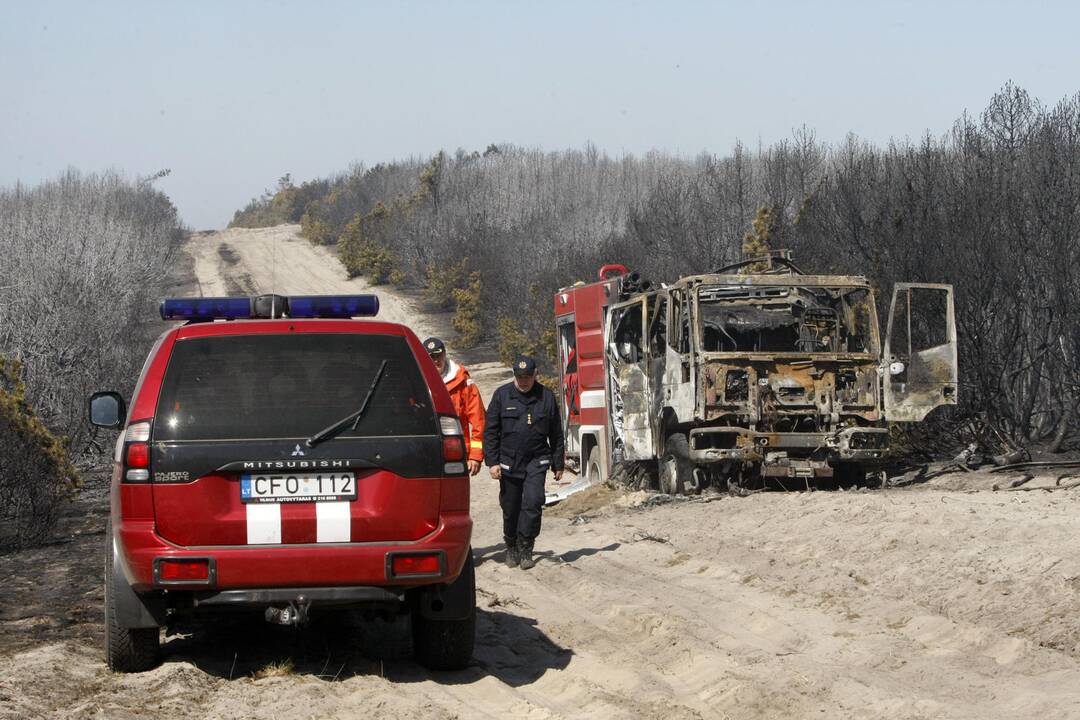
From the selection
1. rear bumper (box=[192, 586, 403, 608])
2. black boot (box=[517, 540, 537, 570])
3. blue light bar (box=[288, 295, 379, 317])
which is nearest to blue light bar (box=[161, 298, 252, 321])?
blue light bar (box=[288, 295, 379, 317])

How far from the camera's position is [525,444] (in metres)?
10.8

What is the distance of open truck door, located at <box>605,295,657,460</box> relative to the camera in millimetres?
15930

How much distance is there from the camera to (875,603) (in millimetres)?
8812

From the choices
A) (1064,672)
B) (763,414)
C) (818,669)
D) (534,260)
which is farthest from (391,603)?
(534,260)

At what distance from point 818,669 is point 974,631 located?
1.19 meters

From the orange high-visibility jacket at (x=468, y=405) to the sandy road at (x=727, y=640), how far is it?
45.1 inches

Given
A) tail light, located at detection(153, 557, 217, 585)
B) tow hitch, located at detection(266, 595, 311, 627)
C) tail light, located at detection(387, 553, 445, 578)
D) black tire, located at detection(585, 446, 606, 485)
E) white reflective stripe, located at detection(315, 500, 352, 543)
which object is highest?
white reflective stripe, located at detection(315, 500, 352, 543)

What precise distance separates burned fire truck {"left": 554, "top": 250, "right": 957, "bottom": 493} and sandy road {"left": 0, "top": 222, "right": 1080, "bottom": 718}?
1582 mm

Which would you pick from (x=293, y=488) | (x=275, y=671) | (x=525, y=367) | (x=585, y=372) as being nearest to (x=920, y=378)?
(x=585, y=372)

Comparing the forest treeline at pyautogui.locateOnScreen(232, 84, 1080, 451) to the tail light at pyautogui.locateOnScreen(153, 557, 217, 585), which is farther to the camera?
the forest treeline at pyautogui.locateOnScreen(232, 84, 1080, 451)

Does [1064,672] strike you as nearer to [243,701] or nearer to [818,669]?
[818,669]

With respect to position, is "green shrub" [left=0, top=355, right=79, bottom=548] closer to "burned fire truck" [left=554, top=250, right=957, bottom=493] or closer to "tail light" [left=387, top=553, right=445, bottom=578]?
"burned fire truck" [left=554, top=250, right=957, bottom=493]

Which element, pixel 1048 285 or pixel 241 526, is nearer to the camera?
pixel 241 526

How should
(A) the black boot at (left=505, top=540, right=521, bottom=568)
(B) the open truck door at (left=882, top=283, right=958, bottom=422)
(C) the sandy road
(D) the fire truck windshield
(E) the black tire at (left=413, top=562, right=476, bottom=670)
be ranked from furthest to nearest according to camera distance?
(D) the fire truck windshield → (B) the open truck door at (left=882, top=283, right=958, bottom=422) → (A) the black boot at (left=505, top=540, right=521, bottom=568) → (E) the black tire at (left=413, top=562, right=476, bottom=670) → (C) the sandy road
